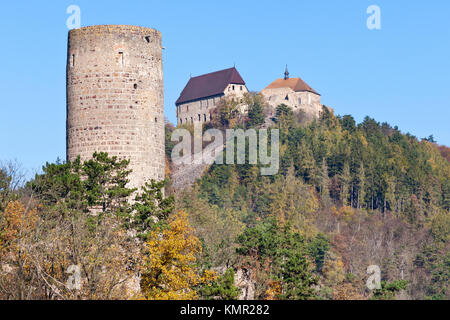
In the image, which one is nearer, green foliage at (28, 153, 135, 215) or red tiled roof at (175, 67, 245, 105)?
green foliage at (28, 153, 135, 215)

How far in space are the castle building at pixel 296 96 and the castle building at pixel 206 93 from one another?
15.4 feet

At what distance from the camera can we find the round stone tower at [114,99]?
1330 inches

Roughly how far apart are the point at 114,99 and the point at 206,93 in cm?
10410

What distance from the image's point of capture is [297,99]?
13888 cm

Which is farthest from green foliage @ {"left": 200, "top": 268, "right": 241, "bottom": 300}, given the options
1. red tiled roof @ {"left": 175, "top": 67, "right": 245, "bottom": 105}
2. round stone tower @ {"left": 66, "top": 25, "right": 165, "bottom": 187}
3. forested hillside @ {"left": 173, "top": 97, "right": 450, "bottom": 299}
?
red tiled roof @ {"left": 175, "top": 67, "right": 245, "bottom": 105}

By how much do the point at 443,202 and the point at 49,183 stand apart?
82.3m

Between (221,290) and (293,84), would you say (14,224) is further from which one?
(293,84)

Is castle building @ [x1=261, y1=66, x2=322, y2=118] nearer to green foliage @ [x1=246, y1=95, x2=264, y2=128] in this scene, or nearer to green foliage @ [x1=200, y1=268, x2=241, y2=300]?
green foliage @ [x1=246, y1=95, x2=264, y2=128]

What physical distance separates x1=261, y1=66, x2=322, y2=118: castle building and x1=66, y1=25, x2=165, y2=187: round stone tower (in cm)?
9471

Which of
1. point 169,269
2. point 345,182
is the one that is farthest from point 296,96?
point 169,269

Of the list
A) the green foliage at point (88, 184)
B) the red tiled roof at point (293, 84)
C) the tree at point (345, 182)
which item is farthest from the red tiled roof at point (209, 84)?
the green foliage at point (88, 184)

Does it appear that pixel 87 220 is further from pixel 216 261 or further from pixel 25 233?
pixel 216 261

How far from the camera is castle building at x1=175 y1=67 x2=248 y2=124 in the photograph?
445ft
